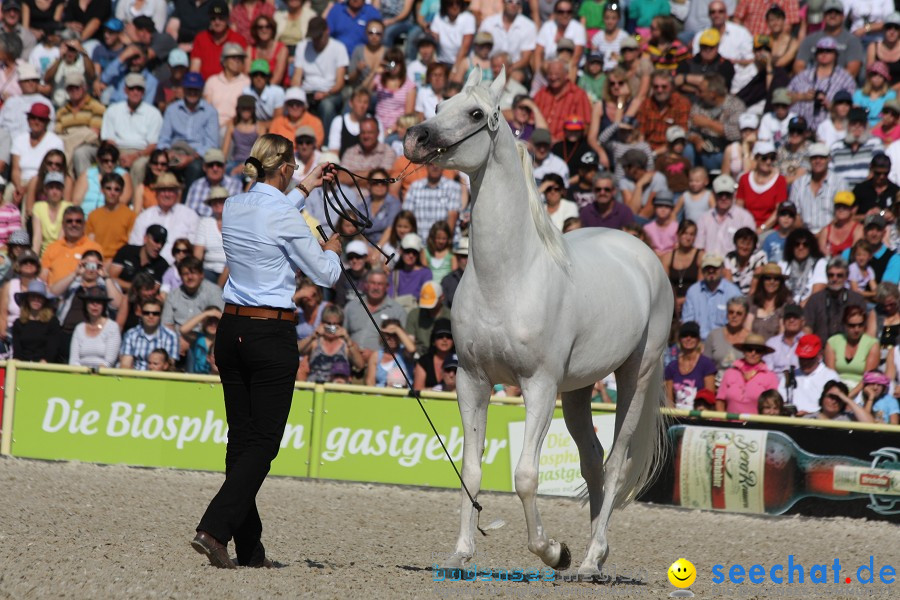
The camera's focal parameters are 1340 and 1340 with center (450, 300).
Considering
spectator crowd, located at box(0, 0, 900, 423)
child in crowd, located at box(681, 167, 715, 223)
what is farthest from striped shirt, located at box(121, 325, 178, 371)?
child in crowd, located at box(681, 167, 715, 223)

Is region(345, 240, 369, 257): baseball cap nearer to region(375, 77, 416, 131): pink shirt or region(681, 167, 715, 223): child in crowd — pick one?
region(375, 77, 416, 131): pink shirt

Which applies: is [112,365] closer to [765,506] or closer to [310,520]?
[310,520]

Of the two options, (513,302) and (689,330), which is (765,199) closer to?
(689,330)

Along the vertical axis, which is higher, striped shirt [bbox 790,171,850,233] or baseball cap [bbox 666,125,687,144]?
baseball cap [bbox 666,125,687,144]

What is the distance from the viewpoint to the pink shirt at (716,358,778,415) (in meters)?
11.5

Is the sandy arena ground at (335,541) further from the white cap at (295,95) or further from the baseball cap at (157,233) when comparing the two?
the white cap at (295,95)

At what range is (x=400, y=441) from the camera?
11.5m

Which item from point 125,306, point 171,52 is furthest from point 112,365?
point 171,52

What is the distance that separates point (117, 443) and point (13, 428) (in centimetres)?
96

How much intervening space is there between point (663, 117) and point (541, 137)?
1505mm

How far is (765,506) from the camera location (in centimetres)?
1078

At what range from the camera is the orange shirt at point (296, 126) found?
15088 mm

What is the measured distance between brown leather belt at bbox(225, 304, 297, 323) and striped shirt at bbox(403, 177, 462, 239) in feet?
24.3

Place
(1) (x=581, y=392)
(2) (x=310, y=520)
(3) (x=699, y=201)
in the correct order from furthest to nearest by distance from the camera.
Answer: (3) (x=699, y=201), (2) (x=310, y=520), (1) (x=581, y=392)
